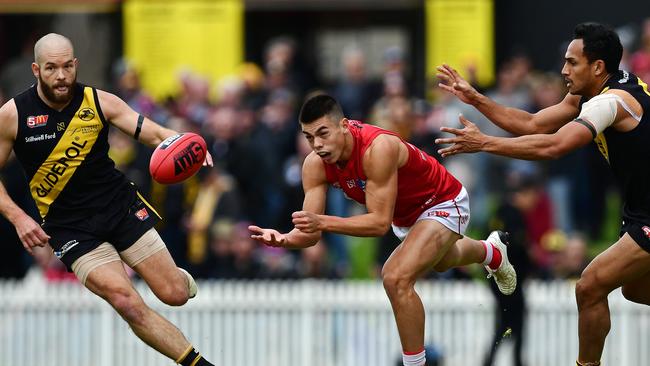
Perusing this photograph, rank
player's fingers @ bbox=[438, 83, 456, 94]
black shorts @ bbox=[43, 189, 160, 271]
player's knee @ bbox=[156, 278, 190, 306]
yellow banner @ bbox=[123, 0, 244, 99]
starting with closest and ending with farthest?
1. player's fingers @ bbox=[438, 83, 456, 94]
2. black shorts @ bbox=[43, 189, 160, 271]
3. player's knee @ bbox=[156, 278, 190, 306]
4. yellow banner @ bbox=[123, 0, 244, 99]

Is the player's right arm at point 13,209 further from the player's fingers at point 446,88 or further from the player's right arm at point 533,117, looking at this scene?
the player's right arm at point 533,117

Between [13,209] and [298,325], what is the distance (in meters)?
5.16

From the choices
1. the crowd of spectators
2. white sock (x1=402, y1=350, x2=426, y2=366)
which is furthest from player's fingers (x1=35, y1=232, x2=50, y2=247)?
the crowd of spectators

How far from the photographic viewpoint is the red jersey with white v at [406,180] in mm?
10359

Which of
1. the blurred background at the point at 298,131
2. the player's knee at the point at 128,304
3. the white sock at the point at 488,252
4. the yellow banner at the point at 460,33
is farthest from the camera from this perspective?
the yellow banner at the point at 460,33

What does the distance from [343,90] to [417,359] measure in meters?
7.31

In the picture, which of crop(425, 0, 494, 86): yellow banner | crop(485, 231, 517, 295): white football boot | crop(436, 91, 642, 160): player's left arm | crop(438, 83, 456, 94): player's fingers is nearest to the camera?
crop(436, 91, 642, 160): player's left arm

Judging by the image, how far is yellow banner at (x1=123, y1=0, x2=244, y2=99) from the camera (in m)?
Result: 19.5

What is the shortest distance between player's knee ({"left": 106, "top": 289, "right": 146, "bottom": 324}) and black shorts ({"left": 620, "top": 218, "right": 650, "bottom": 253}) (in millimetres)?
3575

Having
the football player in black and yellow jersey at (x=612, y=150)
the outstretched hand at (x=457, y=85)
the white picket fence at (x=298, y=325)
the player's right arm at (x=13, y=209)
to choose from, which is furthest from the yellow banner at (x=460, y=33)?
the player's right arm at (x=13, y=209)

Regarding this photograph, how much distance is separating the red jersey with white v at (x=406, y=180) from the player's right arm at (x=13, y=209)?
7.08ft

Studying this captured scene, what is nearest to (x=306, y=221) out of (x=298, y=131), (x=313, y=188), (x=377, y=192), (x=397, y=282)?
(x=377, y=192)

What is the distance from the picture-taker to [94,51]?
20062 millimetres

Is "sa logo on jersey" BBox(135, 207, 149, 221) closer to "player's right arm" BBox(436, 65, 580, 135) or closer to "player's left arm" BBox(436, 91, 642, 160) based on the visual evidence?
"player's right arm" BBox(436, 65, 580, 135)
